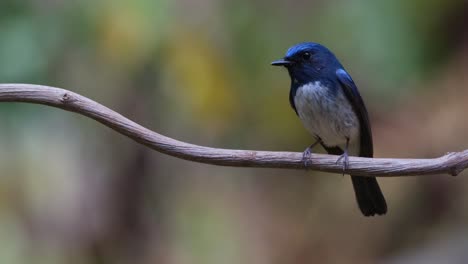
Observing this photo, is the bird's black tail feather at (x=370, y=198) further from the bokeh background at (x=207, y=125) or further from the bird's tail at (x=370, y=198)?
the bokeh background at (x=207, y=125)

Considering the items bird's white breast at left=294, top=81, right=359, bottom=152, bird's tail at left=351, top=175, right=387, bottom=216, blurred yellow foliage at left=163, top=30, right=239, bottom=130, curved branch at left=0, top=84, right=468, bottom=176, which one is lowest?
bird's tail at left=351, top=175, right=387, bottom=216

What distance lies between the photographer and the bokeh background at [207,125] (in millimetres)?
4727

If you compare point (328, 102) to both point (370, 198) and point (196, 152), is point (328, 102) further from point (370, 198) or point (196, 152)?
point (196, 152)

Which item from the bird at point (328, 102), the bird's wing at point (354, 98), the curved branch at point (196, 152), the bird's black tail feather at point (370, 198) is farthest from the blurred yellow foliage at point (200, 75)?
the curved branch at point (196, 152)

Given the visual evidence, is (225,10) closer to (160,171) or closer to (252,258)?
(160,171)

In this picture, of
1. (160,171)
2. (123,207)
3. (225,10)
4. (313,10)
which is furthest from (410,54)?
(123,207)

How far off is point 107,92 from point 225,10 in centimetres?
92

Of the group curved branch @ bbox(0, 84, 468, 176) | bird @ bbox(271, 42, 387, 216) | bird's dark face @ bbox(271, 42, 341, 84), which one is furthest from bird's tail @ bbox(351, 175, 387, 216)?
curved branch @ bbox(0, 84, 468, 176)

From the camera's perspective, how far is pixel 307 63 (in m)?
3.85

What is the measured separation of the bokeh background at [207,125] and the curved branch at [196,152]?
189 centimetres

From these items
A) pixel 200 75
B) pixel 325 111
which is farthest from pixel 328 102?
pixel 200 75

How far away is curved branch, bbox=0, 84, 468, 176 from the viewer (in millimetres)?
2680

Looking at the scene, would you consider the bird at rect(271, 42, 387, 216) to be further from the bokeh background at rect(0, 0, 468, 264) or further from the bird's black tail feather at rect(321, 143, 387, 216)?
the bokeh background at rect(0, 0, 468, 264)

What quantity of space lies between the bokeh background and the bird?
38.4 inches
